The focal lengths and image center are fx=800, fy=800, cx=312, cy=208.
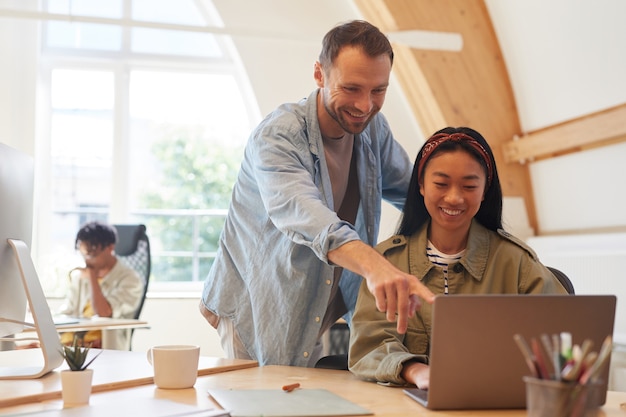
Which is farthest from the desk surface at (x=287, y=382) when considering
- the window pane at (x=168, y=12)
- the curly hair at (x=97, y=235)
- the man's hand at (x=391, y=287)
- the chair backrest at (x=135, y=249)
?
the window pane at (x=168, y=12)

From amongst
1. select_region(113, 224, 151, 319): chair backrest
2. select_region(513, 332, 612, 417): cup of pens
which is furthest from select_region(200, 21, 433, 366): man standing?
select_region(113, 224, 151, 319): chair backrest

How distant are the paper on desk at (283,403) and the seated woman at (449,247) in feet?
0.98

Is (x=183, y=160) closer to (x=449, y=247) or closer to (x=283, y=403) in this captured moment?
(x=449, y=247)

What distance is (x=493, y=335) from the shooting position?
1312 millimetres

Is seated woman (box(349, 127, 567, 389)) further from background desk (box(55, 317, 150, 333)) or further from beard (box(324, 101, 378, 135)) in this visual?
background desk (box(55, 317, 150, 333))

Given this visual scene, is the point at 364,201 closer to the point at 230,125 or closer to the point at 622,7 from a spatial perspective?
the point at 622,7

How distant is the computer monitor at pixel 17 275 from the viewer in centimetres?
170

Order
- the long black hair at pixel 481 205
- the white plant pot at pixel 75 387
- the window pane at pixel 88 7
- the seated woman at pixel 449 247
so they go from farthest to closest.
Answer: the window pane at pixel 88 7 → the long black hair at pixel 481 205 → the seated woman at pixel 449 247 → the white plant pot at pixel 75 387

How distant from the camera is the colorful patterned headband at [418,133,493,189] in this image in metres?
1.91

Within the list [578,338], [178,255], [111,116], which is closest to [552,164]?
[178,255]

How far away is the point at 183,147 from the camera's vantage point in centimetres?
687

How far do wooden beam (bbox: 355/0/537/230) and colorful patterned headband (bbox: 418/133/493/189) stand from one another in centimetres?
388

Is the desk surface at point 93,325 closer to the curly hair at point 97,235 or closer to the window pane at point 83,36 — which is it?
the curly hair at point 97,235

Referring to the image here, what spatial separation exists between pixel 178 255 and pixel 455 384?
18.9 ft
